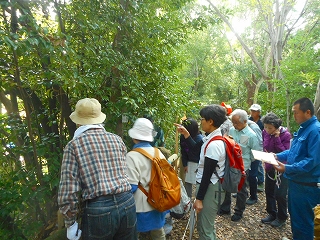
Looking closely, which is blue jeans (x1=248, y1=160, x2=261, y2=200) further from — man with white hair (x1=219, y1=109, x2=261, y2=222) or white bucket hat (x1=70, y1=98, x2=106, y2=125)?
white bucket hat (x1=70, y1=98, x2=106, y2=125)

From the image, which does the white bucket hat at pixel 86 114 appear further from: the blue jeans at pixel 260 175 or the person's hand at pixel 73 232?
the blue jeans at pixel 260 175

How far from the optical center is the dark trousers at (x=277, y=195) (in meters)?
3.45

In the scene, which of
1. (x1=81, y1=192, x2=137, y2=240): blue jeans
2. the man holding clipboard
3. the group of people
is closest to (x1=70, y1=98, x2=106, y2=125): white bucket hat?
the group of people

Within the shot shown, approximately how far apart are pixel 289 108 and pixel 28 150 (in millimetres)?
6640

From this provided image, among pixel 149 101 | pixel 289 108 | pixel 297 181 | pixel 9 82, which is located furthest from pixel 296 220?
pixel 289 108

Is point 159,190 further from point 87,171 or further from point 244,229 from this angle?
point 244,229

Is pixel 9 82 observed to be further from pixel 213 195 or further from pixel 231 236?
pixel 231 236

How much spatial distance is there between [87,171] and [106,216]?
0.39 meters

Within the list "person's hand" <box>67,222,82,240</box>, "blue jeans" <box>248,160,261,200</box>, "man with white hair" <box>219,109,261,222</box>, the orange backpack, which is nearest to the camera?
"person's hand" <box>67,222,82,240</box>

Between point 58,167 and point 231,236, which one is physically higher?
point 58,167

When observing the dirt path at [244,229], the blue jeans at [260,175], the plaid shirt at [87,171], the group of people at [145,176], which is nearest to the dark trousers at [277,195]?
the group of people at [145,176]

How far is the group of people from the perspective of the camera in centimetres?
176

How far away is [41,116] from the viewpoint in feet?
9.75

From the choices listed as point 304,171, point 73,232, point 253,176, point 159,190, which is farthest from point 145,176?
point 253,176
